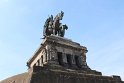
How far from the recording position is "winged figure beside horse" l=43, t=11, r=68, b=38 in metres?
32.2

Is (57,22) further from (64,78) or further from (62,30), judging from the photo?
→ (64,78)

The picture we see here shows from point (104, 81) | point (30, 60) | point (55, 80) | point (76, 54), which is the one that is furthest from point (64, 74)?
point (30, 60)

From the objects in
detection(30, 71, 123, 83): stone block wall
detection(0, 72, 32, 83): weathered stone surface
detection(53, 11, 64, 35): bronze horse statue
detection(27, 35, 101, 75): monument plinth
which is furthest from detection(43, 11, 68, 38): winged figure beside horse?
detection(0, 72, 32, 83): weathered stone surface

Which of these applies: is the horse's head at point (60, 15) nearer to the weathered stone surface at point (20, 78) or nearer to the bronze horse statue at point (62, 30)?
the bronze horse statue at point (62, 30)

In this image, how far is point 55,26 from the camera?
107 feet

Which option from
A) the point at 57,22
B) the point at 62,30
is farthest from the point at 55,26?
the point at 62,30

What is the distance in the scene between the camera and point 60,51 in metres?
28.8

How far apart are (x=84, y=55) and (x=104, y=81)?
18.0 ft

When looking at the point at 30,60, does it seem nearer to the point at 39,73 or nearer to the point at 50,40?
the point at 50,40

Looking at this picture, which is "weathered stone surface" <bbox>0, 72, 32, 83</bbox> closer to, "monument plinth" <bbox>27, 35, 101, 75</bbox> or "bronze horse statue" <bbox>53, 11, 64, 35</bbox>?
"monument plinth" <bbox>27, 35, 101, 75</bbox>

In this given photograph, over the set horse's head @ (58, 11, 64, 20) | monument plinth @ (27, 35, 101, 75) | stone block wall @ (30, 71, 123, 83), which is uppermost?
horse's head @ (58, 11, 64, 20)

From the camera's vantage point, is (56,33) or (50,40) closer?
(50,40)

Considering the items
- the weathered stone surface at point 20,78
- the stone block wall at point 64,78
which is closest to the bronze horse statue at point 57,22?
the stone block wall at point 64,78

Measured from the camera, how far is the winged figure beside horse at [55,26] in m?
32.2
